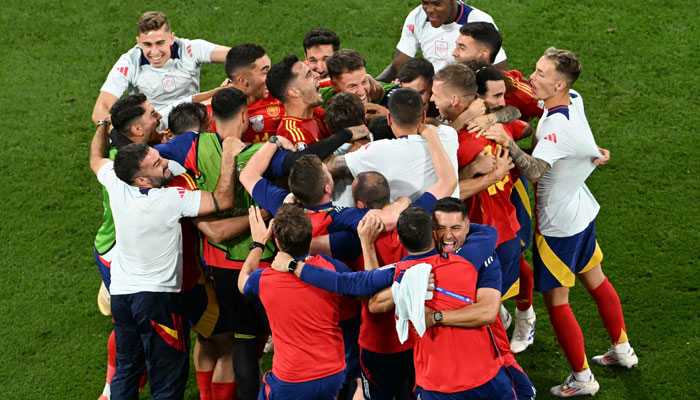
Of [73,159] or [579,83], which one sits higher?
[579,83]

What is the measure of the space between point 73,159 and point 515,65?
14.4 ft

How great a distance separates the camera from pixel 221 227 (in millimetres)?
5012

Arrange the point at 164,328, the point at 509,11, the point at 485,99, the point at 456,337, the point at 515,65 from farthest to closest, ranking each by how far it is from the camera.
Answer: the point at 509,11
the point at 515,65
the point at 485,99
the point at 164,328
the point at 456,337

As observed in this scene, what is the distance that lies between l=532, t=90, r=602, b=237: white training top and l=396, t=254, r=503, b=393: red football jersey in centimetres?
133

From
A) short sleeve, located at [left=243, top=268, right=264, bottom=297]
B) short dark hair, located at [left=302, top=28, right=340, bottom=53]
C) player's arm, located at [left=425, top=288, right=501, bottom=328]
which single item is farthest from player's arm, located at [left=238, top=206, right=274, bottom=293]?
short dark hair, located at [left=302, top=28, right=340, bottom=53]

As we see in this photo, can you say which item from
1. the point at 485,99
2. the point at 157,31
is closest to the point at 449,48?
the point at 485,99

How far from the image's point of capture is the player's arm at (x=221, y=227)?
501 cm

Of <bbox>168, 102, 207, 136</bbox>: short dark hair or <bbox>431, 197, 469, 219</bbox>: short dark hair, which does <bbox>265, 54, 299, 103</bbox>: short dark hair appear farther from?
<bbox>431, 197, 469, 219</bbox>: short dark hair

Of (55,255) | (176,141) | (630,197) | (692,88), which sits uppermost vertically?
(176,141)

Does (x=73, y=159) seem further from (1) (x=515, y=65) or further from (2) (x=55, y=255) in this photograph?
(1) (x=515, y=65)

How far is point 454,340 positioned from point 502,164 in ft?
4.05

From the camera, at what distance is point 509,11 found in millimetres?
9422

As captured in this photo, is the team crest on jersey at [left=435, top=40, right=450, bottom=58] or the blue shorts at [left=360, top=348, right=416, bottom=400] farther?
the team crest on jersey at [left=435, top=40, right=450, bottom=58]

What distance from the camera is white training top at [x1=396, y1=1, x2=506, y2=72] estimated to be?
700cm
